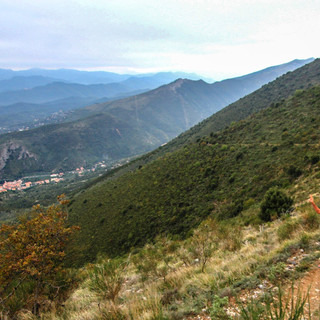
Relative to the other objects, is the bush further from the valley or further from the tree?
the tree

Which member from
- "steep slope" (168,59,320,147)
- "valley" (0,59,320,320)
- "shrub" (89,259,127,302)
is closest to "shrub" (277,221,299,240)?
"valley" (0,59,320,320)

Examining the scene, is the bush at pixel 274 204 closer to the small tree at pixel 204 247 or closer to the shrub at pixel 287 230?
the small tree at pixel 204 247

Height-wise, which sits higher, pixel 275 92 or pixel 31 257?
pixel 275 92

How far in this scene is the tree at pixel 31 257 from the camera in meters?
5.16

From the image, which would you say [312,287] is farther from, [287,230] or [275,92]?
[275,92]

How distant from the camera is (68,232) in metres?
6.71

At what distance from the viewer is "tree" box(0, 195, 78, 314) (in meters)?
5.16

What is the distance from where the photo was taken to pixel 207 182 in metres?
22.7

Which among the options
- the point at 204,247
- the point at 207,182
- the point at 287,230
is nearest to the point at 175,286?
the point at 204,247

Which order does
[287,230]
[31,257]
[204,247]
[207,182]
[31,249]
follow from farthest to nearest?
[207,182] < [204,247] < [287,230] < [31,249] < [31,257]

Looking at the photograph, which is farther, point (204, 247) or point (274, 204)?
point (274, 204)

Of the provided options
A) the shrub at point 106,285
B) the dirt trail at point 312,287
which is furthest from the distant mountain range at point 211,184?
the shrub at point 106,285

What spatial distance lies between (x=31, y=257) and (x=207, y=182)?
64.4 feet

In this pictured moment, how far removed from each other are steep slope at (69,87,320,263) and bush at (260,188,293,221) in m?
3.87
